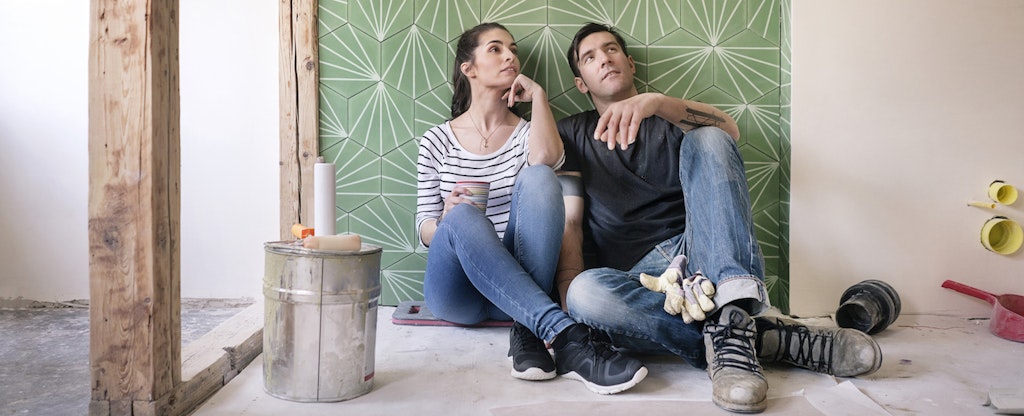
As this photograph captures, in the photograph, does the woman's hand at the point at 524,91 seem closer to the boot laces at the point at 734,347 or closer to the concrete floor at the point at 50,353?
the boot laces at the point at 734,347

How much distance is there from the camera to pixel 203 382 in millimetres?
1543

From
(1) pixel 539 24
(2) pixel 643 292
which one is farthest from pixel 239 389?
(1) pixel 539 24

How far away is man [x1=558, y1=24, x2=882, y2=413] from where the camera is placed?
156cm

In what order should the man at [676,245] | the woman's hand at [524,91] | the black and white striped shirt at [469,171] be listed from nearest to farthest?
the man at [676,245]
the woman's hand at [524,91]
the black and white striped shirt at [469,171]

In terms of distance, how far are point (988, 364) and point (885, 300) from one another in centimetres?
36

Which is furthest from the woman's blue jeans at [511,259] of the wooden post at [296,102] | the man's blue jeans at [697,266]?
the wooden post at [296,102]

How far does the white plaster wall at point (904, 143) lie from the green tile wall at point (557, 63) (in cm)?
10

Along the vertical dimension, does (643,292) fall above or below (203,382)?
above

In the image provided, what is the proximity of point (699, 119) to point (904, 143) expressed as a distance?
927mm

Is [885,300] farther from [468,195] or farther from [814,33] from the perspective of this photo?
[468,195]

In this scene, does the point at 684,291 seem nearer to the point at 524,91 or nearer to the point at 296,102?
the point at 524,91

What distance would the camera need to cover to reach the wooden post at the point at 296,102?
256cm

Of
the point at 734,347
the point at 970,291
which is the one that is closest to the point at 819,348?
the point at 734,347

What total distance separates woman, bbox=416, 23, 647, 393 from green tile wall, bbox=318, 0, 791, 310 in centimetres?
18
